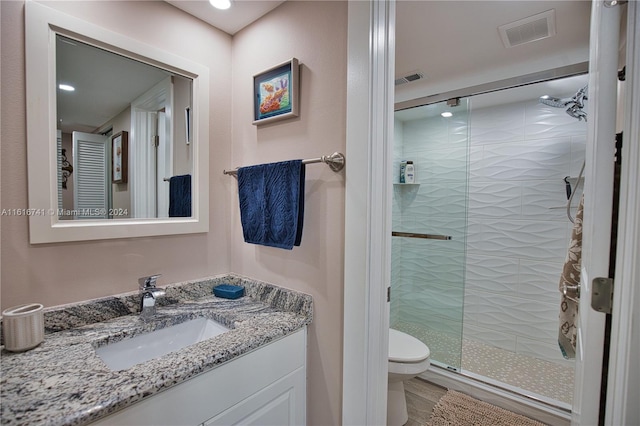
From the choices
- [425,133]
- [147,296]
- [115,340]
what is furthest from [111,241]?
[425,133]

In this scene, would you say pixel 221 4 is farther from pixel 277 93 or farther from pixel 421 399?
pixel 421 399

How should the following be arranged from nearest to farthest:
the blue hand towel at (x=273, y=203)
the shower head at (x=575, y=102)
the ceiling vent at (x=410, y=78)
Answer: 1. the blue hand towel at (x=273, y=203)
2. the shower head at (x=575, y=102)
3. the ceiling vent at (x=410, y=78)

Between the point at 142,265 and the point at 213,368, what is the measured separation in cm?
62

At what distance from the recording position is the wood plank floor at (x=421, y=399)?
66.3 inches

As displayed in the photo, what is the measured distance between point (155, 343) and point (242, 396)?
0.42 metres

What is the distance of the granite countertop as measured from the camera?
2.11ft

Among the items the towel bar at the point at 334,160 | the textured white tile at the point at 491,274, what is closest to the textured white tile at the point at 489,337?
the textured white tile at the point at 491,274

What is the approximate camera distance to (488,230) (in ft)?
8.27

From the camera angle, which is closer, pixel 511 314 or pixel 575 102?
pixel 575 102

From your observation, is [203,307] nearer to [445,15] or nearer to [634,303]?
[634,303]

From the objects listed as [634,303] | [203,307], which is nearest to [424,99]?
[634,303]

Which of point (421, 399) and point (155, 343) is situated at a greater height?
point (155, 343)

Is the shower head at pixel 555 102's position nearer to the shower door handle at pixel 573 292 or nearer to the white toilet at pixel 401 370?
the shower door handle at pixel 573 292

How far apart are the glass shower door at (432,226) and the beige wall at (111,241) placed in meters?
1.65
